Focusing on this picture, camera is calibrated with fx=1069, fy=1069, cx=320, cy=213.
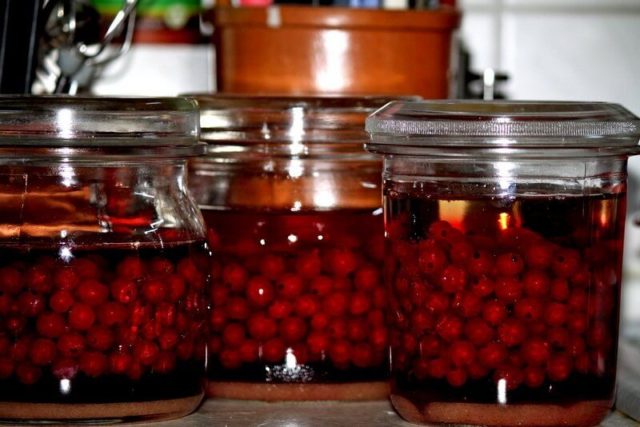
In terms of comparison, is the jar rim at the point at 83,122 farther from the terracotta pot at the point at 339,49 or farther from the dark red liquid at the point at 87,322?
the terracotta pot at the point at 339,49

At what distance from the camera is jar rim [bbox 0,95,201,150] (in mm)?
494

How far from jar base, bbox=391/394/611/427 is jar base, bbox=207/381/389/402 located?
0.06 meters

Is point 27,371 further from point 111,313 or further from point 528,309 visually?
point 528,309

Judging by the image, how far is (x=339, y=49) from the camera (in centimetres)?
70

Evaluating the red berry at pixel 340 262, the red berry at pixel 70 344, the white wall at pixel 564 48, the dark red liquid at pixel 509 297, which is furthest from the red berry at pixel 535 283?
the white wall at pixel 564 48

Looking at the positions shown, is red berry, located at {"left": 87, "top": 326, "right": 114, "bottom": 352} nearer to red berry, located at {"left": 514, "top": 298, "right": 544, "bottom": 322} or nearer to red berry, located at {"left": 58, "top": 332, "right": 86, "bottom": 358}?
red berry, located at {"left": 58, "top": 332, "right": 86, "bottom": 358}

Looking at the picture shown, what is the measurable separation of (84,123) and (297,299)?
5.5 inches

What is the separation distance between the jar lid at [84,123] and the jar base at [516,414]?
0.18 m

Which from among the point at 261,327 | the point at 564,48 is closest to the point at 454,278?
the point at 261,327

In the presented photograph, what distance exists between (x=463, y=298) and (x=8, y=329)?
209 mm

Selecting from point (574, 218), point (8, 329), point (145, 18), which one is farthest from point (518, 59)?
point (8, 329)

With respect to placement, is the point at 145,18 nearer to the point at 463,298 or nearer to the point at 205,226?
the point at 205,226

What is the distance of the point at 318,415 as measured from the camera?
0.54 m

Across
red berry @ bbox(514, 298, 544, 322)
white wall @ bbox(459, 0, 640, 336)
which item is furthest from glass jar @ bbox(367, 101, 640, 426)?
white wall @ bbox(459, 0, 640, 336)
